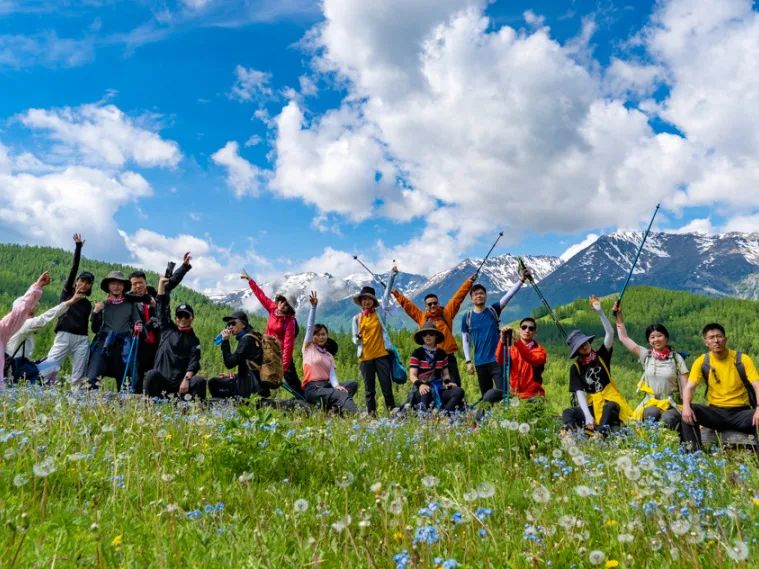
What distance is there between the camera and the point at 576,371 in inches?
387

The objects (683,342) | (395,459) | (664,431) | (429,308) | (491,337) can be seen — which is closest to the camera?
(395,459)

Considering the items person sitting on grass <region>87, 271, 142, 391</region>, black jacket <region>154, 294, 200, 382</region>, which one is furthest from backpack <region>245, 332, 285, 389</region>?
person sitting on grass <region>87, 271, 142, 391</region>

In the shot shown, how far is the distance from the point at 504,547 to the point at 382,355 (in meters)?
8.62

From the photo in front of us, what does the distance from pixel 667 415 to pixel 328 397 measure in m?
6.34

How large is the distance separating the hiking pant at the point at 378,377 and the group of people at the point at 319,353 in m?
0.02

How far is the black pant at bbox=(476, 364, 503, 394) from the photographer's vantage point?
11.3 meters

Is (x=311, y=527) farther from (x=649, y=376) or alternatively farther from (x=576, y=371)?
(x=649, y=376)

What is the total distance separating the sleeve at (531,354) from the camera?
34.6 feet

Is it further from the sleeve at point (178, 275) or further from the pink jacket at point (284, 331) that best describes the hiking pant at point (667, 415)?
the sleeve at point (178, 275)

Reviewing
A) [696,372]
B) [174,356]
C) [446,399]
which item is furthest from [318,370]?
[696,372]

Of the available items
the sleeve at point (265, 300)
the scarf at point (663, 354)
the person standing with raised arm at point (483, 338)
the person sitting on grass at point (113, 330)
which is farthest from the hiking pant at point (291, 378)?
the scarf at point (663, 354)

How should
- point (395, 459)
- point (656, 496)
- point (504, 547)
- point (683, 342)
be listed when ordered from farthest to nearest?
point (683, 342), point (395, 459), point (656, 496), point (504, 547)

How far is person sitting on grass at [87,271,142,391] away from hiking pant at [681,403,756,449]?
10432mm

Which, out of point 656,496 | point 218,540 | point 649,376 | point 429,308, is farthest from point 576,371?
point 218,540
